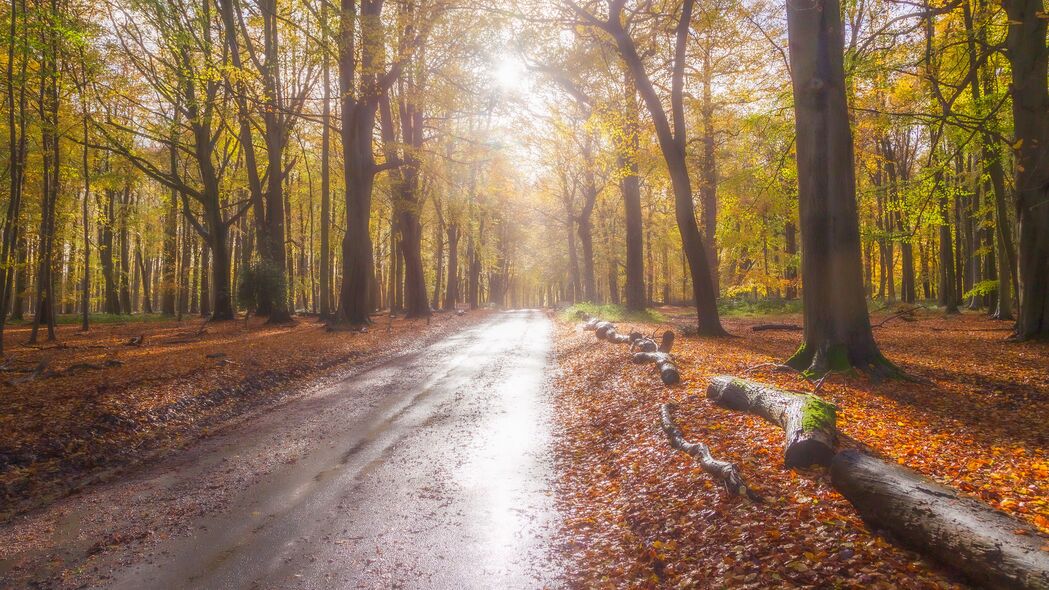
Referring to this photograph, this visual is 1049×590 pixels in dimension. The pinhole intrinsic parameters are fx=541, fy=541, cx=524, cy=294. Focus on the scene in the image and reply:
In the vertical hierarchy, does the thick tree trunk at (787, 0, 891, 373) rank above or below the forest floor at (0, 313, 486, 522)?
above

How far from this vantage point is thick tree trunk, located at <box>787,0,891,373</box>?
796 cm

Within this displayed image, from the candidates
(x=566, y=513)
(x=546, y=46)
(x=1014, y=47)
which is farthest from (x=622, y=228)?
(x=566, y=513)

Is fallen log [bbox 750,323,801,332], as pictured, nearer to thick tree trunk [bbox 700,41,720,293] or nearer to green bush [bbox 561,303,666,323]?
green bush [bbox 561,303,666,323]

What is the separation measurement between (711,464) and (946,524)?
1.90 metres

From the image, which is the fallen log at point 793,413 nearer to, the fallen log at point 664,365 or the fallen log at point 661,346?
the fallen log at point 664,365

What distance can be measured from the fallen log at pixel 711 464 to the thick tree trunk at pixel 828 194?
3325mm

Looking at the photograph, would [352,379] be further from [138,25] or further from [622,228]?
[622,228]

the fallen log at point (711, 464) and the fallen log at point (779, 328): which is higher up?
the fallen log at point (779, 328)

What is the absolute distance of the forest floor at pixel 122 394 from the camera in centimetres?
586

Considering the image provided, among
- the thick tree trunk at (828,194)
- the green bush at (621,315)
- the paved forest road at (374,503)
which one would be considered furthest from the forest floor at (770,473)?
the green bush at (621,315)

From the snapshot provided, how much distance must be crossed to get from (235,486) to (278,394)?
4559 mm

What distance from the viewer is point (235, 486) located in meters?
5.50

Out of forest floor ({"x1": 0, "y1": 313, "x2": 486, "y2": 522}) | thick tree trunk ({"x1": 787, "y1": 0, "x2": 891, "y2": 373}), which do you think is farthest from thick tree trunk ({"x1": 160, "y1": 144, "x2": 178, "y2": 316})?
thick tree trunk ({"x1": 787, "y1": 0, "x2": 891, "y2": 373})

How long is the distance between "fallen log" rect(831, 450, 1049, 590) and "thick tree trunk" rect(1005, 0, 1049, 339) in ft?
33.3
